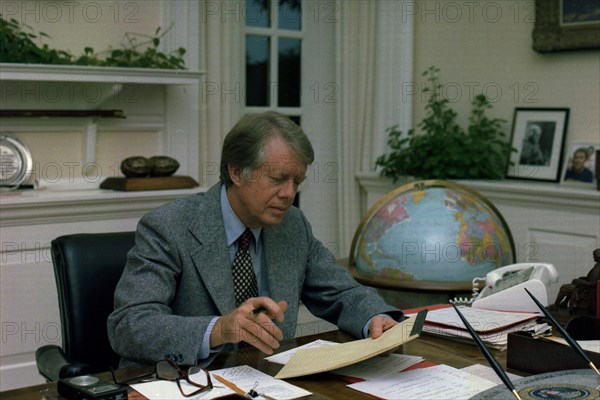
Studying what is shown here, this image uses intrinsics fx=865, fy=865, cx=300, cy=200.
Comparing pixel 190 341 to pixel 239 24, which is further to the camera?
pixel 239 24

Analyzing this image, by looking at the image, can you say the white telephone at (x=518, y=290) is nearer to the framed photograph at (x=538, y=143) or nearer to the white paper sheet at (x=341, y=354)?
the white paper sheet at (x=341, y=354)

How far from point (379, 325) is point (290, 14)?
3.47m

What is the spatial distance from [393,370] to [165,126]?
2939 millimetres

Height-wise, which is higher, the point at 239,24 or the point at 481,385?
the point at 239,24

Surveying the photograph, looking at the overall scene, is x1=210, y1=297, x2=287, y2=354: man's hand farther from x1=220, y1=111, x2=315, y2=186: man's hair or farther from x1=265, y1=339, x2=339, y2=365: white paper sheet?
x1=220, y1=111, x2=315, y2=186: man's hair

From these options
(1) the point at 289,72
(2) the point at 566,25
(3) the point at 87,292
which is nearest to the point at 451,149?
(2) the point at 566,25

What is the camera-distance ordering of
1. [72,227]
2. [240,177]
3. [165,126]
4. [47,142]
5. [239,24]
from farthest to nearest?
[239,24] < [165,126] < [47,142] < [72,227] < [240,177]

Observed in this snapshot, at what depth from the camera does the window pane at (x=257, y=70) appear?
515cm

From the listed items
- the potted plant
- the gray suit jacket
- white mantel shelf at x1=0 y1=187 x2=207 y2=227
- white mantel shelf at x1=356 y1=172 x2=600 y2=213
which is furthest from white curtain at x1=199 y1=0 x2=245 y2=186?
the gray suit jacket

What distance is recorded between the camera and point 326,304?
2514mm

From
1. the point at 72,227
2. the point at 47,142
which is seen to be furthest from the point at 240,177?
the point at 47,142

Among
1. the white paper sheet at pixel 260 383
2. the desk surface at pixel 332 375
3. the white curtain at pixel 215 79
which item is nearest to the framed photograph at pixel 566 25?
the white curtain at pixel 215 79

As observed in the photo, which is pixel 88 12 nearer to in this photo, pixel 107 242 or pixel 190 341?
pixel 107 242

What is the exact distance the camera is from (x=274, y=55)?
5.27m
